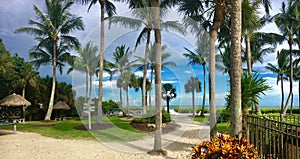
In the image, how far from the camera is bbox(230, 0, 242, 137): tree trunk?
665 centimetres

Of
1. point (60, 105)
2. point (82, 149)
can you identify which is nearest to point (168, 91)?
point (82, 149)

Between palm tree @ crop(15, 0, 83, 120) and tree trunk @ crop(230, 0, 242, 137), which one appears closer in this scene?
tree trunk @ crop(230, 0, 242, 137)

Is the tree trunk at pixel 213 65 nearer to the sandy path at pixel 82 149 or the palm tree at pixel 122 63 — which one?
the sandy path at pixel 82 149

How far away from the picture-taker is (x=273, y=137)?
21.3 feet

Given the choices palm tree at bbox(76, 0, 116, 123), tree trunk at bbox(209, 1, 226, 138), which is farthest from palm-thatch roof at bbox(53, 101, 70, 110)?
tree trunk at bbox(209, 1, 226, 138)

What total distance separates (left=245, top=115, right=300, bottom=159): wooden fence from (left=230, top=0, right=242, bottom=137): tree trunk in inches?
21.9

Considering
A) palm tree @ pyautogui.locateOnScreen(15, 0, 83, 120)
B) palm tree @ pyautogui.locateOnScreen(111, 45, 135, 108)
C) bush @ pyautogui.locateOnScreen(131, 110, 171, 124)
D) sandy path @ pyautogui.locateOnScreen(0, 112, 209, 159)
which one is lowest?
sandy path @ pyautogui.locateOnScreen(0, 112, 209, 159)

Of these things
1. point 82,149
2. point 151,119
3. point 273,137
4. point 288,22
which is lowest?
point 82,149

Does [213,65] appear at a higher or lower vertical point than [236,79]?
higher

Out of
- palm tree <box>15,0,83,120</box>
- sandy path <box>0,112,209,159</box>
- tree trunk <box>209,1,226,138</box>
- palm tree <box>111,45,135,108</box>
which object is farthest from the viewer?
palm tree <box>15,0,83,120</box>

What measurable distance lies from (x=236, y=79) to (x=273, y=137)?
173 centimetres

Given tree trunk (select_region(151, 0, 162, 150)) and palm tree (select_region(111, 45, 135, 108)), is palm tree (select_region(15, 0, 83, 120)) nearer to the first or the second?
palm tree (select_region(111, 45, 135, 108))

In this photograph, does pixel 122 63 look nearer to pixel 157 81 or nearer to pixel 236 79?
pixel 157 81

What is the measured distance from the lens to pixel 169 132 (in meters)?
14.6
